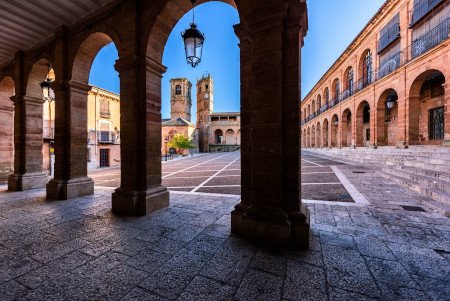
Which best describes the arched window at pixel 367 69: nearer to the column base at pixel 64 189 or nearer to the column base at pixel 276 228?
the column base at pixel 276 228

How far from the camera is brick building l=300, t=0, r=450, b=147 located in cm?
1128

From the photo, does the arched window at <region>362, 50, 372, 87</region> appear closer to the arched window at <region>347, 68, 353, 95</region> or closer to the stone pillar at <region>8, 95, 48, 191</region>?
the arched window at <region>347, 68, 353, 95</region>

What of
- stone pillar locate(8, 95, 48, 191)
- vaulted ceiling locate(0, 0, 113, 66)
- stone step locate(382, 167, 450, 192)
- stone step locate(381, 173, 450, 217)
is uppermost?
vaulted ceiling locate(0, 0, 113, 66)

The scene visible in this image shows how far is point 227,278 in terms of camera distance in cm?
208

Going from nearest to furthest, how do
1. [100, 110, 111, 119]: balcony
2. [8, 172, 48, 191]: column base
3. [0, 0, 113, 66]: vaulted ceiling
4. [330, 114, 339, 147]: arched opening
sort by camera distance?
[0, 0, 113, 66]: vaulted ceiling
[8, 172, 48, 191]: column base
[100, 110, 111, 119]: balcony
[330, 114, 339, 147]: arched opening

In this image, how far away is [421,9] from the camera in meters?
12.4

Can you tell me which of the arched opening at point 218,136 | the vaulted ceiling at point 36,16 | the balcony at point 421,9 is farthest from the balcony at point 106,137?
the arched opening at point 218,136

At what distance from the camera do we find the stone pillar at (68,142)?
5.47 meters

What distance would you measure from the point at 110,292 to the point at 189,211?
7.93ft

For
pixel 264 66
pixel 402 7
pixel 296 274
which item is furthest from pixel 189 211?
pixel 402 7

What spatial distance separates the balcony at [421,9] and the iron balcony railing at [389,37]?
95 centimetres

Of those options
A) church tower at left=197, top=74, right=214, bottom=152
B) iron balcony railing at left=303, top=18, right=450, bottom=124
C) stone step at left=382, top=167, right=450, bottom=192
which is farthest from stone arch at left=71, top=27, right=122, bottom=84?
church tower at left=197, top=74, right=214, bottom=152

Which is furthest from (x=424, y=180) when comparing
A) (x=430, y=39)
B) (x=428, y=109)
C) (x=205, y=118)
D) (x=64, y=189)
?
(x=205, y=118)

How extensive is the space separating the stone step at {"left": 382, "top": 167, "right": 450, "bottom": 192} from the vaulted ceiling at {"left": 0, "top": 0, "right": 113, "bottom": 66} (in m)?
9.51
